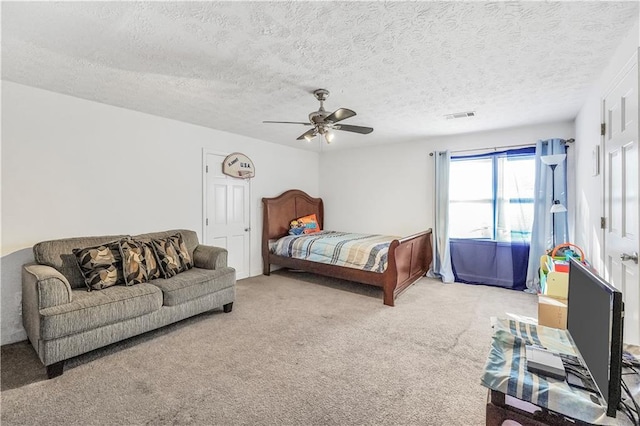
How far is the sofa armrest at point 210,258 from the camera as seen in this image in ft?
11.4

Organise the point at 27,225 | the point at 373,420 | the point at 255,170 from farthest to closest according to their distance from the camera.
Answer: the point at 255,170
the point at 27,225
the point at 373,420

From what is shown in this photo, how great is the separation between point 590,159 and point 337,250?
9.84 ft

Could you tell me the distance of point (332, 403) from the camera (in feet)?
6.30

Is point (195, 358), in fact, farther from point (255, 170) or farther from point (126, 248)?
point (255, 170)

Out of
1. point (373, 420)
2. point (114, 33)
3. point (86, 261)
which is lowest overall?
point (373, 420)

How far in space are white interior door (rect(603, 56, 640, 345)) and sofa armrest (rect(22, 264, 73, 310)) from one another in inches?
152

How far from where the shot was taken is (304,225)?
5602 mm

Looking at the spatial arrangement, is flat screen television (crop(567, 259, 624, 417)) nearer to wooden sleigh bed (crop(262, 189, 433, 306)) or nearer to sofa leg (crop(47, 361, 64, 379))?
wooden sleigh bed (crop(262, 189, 433, 306))

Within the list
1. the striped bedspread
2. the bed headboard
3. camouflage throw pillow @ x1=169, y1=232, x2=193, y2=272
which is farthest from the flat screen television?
the bed headboard

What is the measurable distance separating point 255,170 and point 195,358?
10.7ft

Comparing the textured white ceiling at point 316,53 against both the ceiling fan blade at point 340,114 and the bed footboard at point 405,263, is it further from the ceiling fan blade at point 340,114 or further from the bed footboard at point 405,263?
the bed footboard at point 405,263

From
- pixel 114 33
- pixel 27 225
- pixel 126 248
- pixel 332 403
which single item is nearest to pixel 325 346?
pixel 332 403

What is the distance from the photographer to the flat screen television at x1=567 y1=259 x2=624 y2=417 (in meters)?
0.77

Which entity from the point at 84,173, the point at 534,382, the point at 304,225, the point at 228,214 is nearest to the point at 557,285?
the point at 534,382
